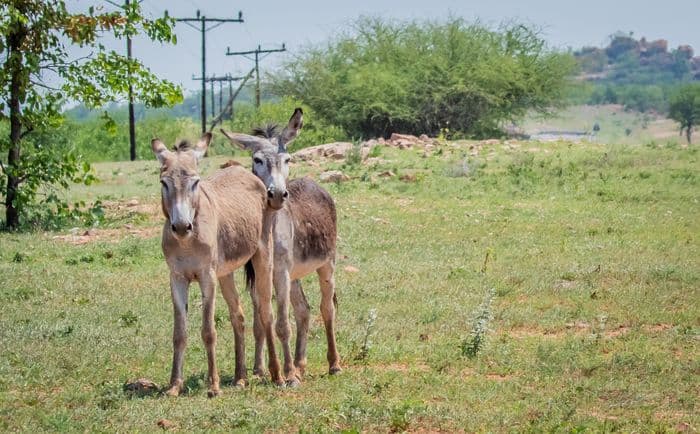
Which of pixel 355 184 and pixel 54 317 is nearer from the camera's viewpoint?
pixel 54 317

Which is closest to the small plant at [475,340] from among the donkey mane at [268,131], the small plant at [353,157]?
the donkey mane at [268,131]

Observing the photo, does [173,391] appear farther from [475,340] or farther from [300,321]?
[475,340]

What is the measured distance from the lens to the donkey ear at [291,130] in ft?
34.4

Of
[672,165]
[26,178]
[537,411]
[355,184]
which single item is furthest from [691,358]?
[672,165]

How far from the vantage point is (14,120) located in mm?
21719

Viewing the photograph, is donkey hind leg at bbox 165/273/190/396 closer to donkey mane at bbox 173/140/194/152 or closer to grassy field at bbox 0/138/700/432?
grassy field at bbox 0/138/700/432

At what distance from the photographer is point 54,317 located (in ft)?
43.8

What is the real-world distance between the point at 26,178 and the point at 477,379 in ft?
43.8

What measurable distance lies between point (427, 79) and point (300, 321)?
41.3m

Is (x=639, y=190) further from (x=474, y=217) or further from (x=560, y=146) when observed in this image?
(x=560, y=146)

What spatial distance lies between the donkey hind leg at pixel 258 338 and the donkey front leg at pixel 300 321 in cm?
40

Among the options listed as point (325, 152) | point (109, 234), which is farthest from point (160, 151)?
point (325, 152)

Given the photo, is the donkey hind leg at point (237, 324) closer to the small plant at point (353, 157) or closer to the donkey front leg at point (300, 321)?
the donkey front leg at point (300, 321)

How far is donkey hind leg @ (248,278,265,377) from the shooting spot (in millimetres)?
10395
